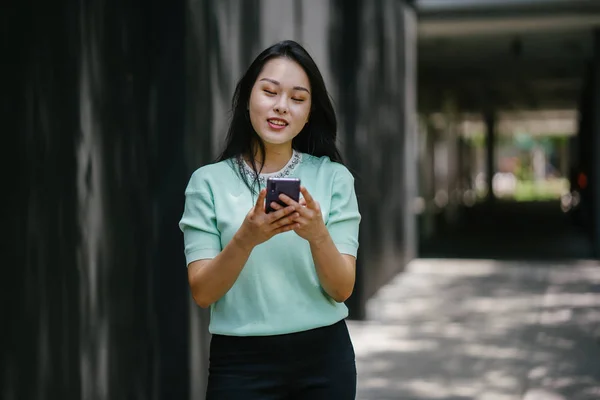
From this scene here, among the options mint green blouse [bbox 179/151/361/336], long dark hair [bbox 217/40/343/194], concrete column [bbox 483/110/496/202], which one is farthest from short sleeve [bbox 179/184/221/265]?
concrete column [bbox 483/110/496/202]

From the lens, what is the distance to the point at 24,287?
297 centimetres

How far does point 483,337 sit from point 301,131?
5678mm

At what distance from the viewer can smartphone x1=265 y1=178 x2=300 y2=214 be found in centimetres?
213

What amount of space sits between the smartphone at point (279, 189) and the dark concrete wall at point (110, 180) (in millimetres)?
1121

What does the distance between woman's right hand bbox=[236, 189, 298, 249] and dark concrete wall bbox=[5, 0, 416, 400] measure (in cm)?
103

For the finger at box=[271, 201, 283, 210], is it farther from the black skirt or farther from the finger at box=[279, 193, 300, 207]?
the black skirt

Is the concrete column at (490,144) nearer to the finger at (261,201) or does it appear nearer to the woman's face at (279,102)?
the woman's face at (279,102)

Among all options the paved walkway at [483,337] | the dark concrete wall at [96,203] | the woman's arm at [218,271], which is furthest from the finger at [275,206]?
the paved walkway at [483,337]

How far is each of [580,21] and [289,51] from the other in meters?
11.6

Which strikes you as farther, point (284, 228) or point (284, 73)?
point (284, 73)

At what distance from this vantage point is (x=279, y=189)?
2.14m

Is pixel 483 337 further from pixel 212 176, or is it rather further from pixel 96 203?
pixel 212 176

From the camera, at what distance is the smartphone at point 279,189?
6.98 ft

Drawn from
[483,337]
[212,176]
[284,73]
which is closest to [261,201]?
[212,176]
